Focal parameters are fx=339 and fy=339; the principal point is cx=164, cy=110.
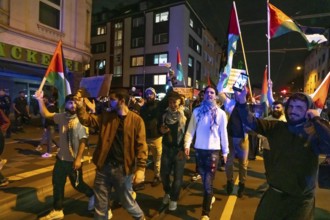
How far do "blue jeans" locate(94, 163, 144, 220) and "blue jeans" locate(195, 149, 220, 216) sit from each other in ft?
4.47

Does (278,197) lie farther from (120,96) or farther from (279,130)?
(120,96)

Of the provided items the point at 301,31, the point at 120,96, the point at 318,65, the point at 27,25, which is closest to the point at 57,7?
the point at 27,25

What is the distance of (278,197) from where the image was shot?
9.93 feet

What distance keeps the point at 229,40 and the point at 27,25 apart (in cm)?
1194

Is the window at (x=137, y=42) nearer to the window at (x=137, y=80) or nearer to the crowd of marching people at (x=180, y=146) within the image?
the window at (x=137, y=80)

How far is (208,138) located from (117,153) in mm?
1701

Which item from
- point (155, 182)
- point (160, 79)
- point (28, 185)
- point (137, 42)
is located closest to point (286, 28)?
point (155, 182)

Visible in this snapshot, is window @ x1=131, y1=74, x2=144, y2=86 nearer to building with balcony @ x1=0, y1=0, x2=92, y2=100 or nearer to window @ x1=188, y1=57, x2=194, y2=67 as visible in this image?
window @ x1=188, y1=57, x2=194, y2=67

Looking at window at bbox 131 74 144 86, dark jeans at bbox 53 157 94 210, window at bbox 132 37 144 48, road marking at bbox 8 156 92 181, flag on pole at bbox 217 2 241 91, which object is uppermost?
window at bbox 132 37 144 48

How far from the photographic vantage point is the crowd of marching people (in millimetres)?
2949

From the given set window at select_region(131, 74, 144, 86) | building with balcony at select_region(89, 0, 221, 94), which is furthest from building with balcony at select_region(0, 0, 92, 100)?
window at select_region(131, 74, 144, 86)

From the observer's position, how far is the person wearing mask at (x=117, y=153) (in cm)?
401

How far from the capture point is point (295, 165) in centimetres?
294

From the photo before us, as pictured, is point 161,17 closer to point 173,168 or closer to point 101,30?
point 101,30
